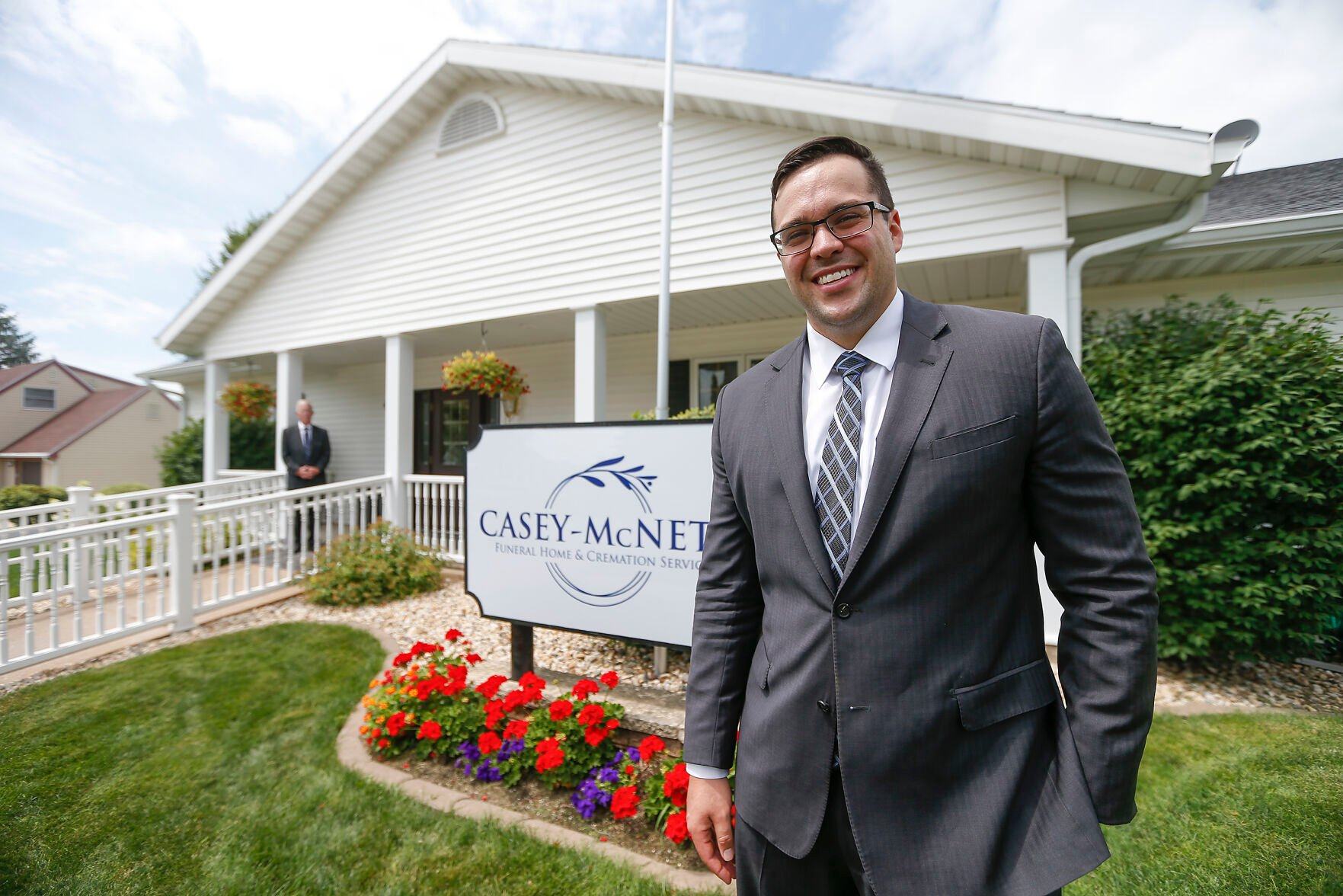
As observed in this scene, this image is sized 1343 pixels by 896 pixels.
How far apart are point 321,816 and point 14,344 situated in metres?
15.9

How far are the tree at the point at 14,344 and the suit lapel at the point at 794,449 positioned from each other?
331 inches

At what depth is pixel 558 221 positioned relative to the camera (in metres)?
6.16

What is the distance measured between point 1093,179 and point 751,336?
3776 mm

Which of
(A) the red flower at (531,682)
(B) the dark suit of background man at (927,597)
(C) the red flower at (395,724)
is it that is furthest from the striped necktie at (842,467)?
(C) the red flower at (395,724)

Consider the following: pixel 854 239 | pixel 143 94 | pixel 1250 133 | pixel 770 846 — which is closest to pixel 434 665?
pixel 770 846

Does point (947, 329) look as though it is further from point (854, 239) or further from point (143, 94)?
point (143, 94)

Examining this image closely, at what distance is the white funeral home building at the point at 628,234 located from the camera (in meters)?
4.19

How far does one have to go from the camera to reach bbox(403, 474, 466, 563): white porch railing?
6.74 metres

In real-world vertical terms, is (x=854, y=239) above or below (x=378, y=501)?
above

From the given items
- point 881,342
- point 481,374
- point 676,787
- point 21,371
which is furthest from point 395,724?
point 21,371

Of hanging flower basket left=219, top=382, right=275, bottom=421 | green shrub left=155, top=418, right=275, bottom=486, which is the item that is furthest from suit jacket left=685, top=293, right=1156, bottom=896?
green shrub left=155, top=418, right=275, bottom=486

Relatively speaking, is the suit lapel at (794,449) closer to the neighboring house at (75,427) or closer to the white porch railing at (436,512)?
the white porch railing at (436,512)

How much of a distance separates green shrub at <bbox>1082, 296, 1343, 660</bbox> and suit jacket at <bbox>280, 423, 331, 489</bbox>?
8.39 meters

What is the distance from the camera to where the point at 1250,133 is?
3.50 m
